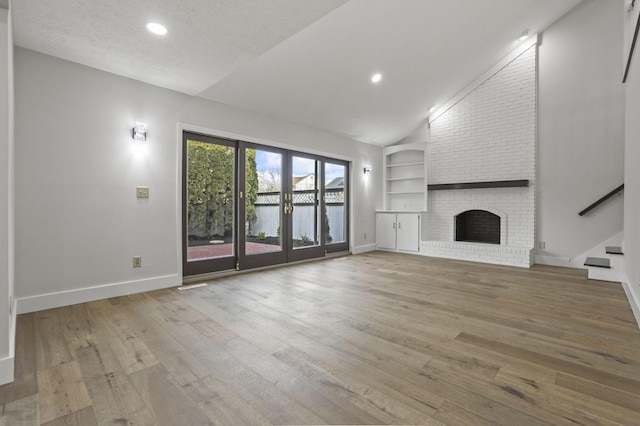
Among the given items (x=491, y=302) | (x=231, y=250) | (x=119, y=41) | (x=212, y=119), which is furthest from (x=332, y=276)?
(x=119, y=41)

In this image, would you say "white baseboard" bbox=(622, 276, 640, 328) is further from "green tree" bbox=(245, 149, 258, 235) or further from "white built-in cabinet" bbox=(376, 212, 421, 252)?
"green tree" bbox=(245, 149, 258, 235)

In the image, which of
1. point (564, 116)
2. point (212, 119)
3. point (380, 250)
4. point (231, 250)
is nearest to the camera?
point (212, 119)

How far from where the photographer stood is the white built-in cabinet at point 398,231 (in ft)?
20.9

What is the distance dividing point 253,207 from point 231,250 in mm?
730

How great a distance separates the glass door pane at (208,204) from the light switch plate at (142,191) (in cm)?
48

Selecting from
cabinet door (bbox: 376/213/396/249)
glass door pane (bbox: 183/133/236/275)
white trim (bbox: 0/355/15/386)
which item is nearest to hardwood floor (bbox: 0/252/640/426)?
white trim (bbox: 0/355/15/386)

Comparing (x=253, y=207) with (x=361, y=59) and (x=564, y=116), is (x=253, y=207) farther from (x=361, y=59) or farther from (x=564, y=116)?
(x=564, y=116)

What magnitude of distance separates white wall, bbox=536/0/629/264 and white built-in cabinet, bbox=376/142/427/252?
212cm

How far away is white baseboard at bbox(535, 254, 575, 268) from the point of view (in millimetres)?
5000

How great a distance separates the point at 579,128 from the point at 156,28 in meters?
6.12

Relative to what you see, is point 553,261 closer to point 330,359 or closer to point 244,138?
point 330,359

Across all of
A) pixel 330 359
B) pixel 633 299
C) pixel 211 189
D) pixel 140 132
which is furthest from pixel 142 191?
pixel 633 299

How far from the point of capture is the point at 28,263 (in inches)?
110

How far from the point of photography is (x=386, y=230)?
6809mm
